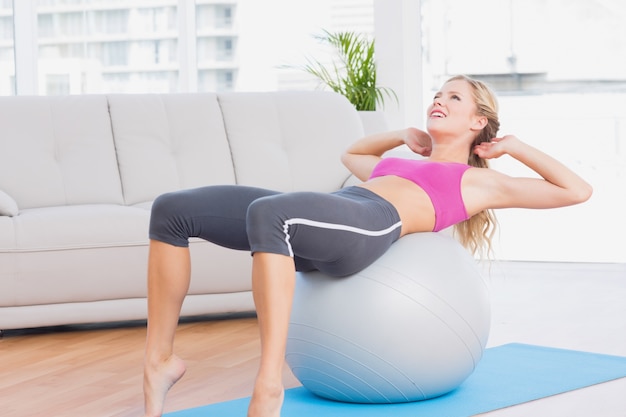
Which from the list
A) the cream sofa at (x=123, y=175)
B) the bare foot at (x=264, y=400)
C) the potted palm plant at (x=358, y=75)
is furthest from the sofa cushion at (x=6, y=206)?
the potted palm plant at (x=358, y=75)

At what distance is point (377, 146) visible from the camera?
2.94 m

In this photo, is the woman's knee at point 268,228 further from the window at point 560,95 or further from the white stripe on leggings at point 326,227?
the window at point 560,95

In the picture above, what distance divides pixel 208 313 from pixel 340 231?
1.60m

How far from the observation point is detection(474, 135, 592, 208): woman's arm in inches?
98.0

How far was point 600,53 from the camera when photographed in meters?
5.09

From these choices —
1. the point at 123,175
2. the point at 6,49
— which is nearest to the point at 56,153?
the point at 123,175

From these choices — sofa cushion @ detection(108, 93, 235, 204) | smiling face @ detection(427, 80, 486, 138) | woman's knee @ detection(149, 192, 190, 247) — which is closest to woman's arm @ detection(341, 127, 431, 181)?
smiling face @ detection(427, 80, 486, 138)

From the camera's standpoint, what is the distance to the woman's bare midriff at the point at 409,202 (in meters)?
2.46

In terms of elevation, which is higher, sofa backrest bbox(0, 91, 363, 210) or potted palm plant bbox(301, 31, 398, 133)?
potted palm plant bbox(301, 31, 398, 133)

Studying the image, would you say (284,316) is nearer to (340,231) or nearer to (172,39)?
(340,231)

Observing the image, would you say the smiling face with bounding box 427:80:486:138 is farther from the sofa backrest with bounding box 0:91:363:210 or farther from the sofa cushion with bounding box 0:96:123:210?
the sofa cushion with bounding box 0:96:123:210

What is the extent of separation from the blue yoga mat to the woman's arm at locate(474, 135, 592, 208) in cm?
51

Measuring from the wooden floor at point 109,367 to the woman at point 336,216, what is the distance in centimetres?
30

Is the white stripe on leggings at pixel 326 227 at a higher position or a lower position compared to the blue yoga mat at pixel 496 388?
higher
